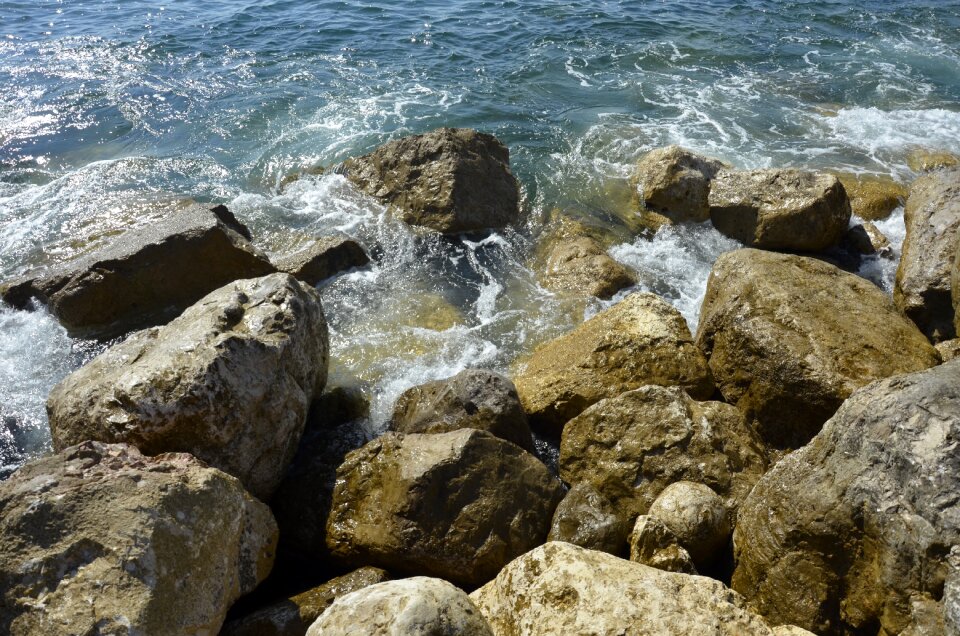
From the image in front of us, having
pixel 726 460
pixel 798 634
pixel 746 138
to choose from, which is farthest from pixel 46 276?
pixel 746 138

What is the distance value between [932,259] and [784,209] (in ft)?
7.45

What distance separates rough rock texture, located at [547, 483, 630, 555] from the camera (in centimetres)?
552

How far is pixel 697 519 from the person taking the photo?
5.27 metres

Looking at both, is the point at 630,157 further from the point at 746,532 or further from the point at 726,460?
the point at 746,532

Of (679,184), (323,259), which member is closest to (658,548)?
(323,259)

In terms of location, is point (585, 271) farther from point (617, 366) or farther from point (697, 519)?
point (697, 519)

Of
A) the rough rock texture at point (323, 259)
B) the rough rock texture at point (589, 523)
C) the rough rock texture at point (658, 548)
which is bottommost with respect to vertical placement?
the rough rock texture at point (589, 523)

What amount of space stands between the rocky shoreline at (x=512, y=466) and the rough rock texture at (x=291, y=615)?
0.02m

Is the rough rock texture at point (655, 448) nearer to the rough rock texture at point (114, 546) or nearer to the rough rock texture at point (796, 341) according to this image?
the rough rock texture at point (796, 341)

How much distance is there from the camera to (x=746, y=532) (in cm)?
505

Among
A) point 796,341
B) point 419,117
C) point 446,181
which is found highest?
point 419,117

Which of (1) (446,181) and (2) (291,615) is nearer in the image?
(2) (291,615)

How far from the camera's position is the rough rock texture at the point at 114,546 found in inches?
157

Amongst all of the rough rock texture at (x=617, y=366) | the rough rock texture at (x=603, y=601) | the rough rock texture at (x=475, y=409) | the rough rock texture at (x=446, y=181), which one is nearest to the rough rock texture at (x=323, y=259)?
the rough rock texture at (x=446, y=181)
